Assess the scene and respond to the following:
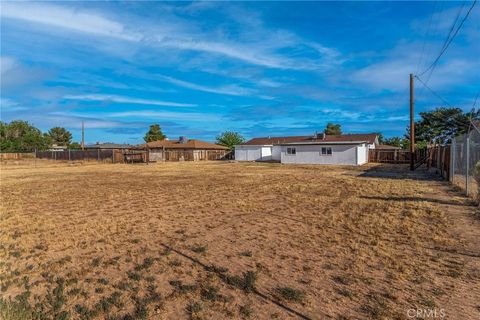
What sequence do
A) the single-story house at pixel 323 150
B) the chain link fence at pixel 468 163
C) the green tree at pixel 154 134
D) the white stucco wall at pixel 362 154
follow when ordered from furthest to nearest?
1. the green tree at pixel 154 134
2. the single-story house at pixel 323 150
3. the white stucco wall at pixel 362 154
4. the chain link fence at pixel 468 163

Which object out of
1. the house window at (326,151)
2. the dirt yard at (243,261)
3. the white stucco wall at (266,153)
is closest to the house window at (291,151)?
the house window at (326,151)

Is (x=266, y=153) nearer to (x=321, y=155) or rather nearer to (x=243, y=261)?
(x=321, y=155)

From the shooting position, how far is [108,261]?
205 inches

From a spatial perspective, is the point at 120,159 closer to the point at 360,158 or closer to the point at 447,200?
the point at 360,158

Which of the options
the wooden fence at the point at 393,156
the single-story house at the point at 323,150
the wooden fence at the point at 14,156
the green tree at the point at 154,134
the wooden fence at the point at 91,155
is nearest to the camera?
the single-story house at the point at 323,150

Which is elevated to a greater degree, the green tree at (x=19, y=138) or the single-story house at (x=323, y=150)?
the green tree at (x=19, y=138)

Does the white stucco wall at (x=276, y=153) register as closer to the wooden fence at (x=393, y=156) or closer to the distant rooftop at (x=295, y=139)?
the distant rooftop at (x=295, y=139)

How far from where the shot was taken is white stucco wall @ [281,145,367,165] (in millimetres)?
33219

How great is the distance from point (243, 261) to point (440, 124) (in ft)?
186

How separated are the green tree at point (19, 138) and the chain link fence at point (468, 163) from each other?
67.3m

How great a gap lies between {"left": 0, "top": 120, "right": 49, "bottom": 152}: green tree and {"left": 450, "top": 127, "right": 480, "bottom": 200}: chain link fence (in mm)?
67289

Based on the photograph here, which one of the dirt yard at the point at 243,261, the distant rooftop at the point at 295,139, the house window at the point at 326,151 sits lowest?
the dirt yard at the point at 243,261

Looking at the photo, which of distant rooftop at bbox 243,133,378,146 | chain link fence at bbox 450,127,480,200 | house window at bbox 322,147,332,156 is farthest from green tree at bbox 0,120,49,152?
chain link fence at bbox 450,127,480,200

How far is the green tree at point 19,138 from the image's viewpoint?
59.5 metres
